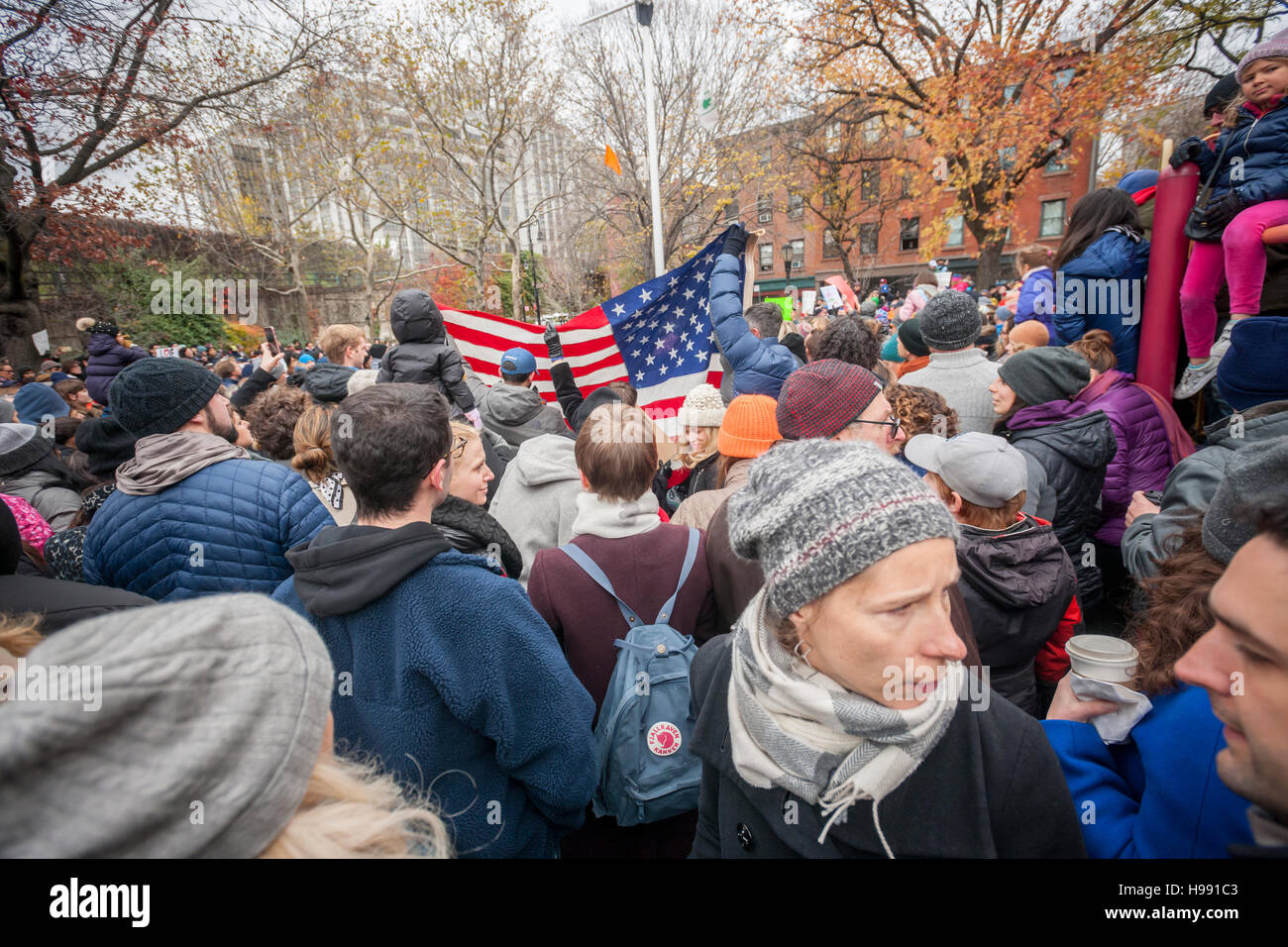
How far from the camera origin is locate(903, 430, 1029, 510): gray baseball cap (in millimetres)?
2086

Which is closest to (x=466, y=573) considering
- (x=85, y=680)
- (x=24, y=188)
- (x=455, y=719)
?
(x=455, y=719)

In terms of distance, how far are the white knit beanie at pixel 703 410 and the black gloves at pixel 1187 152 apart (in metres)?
2.97

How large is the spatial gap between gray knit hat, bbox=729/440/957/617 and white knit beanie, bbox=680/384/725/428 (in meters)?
2.50

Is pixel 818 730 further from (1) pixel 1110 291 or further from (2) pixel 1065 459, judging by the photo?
(1) pixel 1110 291

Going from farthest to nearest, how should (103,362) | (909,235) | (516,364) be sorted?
(909,235) < (103,362) < (516,364)

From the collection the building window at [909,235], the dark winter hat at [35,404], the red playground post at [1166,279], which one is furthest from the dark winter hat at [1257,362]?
the building window at [909,235]

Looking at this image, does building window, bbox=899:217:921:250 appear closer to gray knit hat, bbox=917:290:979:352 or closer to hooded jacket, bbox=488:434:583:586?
gray knit hat, bbox=917:290:979:352

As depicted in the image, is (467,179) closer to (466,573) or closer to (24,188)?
(24,188)

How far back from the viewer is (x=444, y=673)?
151 cm

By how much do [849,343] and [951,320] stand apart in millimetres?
676

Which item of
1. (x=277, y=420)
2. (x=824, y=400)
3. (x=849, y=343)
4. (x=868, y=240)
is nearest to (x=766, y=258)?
(x=868, y=240)

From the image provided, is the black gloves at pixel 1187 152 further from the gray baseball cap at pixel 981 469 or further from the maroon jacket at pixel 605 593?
the maroon jacket at pixel 605 593

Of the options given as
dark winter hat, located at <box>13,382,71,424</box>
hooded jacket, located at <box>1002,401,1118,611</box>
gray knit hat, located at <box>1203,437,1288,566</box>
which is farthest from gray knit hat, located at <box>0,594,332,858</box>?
dark winter hat, located at <box>13,382,71,424</box>

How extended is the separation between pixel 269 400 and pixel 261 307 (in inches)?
1139
